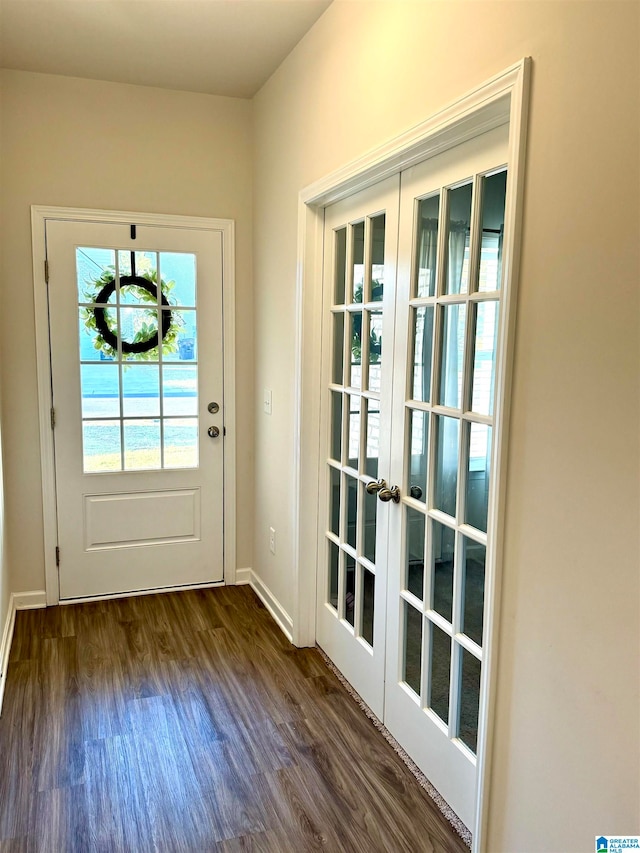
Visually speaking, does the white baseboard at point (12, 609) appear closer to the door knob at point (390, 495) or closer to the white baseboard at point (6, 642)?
the white baseboard at point (6, 642)

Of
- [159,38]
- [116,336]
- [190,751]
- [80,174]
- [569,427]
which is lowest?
[190,751]

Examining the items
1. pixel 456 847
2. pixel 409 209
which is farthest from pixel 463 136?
pixel 456 847

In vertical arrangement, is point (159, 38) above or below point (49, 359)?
above

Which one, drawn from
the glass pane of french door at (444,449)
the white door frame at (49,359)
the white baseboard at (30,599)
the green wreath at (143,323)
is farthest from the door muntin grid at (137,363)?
the glass pane of french door at (444,449)

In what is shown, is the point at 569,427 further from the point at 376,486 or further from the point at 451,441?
the point at 376,486

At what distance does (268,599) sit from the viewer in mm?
3445

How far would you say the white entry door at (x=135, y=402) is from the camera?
3.30 metres

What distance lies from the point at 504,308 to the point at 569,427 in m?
A: 0.34

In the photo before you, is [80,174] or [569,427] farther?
[80,174]

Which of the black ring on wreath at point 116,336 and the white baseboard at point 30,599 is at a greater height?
the black ring on wreath at point 116,336

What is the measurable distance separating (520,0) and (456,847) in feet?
7.37

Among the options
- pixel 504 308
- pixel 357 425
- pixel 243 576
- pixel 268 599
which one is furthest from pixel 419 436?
pixel 243 576

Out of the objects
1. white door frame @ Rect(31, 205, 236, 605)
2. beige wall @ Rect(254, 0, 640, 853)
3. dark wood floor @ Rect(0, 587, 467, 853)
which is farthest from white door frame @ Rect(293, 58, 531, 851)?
white door frame @ Rect(31, 205, 236, 605)

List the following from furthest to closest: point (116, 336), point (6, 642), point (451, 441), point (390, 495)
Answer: point (116, 336)
point (6, 642)
point (390, 495)
point (451, 441)
